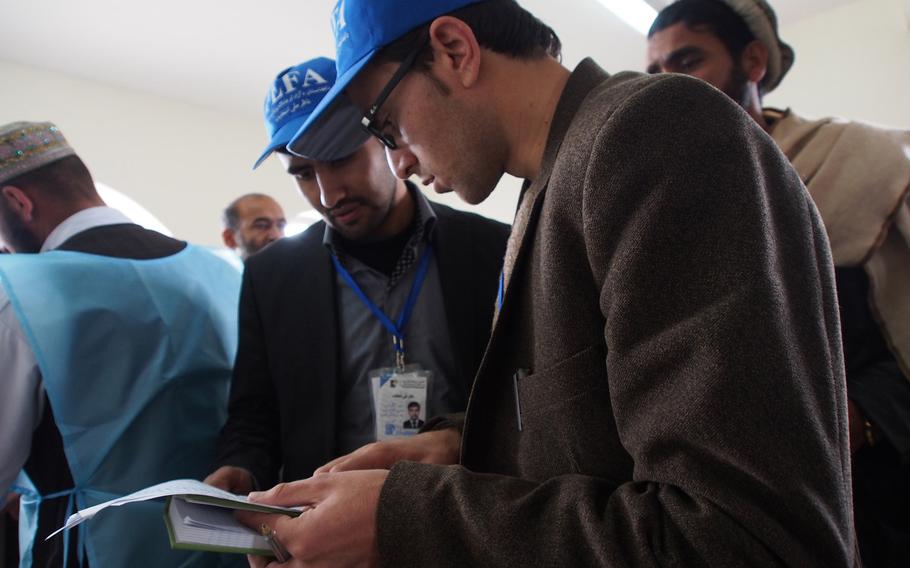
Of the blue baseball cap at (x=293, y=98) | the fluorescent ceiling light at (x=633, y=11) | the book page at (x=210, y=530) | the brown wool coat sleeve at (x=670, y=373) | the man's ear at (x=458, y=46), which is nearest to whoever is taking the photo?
the brown wool coat sleeve at (x=670, y=373)

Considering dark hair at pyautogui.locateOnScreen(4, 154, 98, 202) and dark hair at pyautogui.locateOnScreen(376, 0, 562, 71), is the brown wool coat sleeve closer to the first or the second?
dark hair at pyautogui.locateOnScreen(376, 0, 562, 71)

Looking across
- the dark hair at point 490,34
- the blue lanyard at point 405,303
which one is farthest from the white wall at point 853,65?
the dark hair at point 490,34

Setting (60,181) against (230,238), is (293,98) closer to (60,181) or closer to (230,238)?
(60,181)

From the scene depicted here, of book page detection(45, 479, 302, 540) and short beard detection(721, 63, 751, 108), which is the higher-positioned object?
short beard detection(721, 63, 751, 108)

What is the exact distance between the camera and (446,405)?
1529mm

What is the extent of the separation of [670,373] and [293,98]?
1452 millimetres

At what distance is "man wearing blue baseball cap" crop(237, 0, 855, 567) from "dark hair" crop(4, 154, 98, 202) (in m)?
1.34

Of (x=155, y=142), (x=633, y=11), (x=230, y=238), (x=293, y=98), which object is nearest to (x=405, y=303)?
(x=293, y=98)

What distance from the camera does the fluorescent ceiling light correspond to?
4301mm

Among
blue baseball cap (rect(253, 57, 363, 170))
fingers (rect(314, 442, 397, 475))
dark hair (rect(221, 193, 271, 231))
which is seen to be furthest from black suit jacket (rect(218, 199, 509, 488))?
dark hair (rect(221, 193, 271, 231))

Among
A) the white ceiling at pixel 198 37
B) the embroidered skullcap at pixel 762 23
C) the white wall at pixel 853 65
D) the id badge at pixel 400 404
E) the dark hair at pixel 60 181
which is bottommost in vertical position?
the id badge at pixel 400 404

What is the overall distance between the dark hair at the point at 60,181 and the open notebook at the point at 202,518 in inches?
49.4

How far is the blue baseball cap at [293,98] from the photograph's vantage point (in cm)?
170

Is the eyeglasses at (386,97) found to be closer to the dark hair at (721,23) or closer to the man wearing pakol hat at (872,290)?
the man wearing pakol hat at (872,290)
